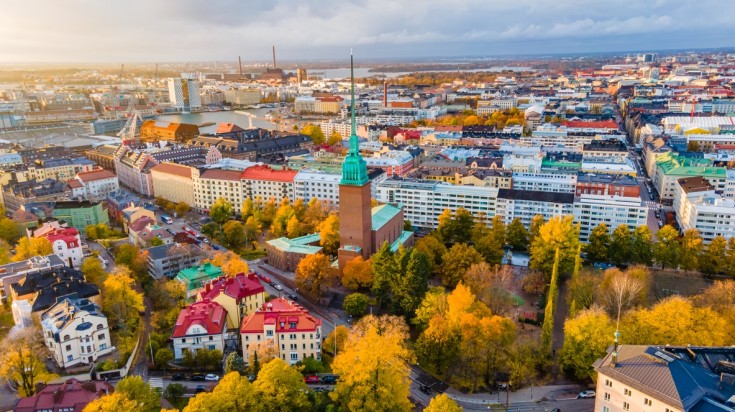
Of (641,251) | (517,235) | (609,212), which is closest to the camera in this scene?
(641,251)

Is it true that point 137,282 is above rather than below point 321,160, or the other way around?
below

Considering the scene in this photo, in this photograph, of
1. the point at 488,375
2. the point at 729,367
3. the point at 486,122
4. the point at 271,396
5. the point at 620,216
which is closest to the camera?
the point at 729,367

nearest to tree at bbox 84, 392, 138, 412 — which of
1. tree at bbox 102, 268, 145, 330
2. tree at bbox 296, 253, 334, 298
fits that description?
tree at bbox 102, 268, 145, 330

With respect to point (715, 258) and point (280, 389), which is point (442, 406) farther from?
point (715, 258)

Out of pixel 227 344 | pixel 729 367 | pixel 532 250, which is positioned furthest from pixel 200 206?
pixel 729 367

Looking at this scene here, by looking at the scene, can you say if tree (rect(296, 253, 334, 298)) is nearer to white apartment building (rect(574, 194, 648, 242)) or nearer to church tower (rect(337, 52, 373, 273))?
church tower (rect(337, 52, 373, 273))

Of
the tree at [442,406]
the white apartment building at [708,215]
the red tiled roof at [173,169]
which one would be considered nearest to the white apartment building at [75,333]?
the tree at [442,406]

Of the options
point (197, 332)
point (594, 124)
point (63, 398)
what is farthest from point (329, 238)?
point (594, 124)

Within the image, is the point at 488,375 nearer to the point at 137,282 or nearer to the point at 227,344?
the point at 227,344
